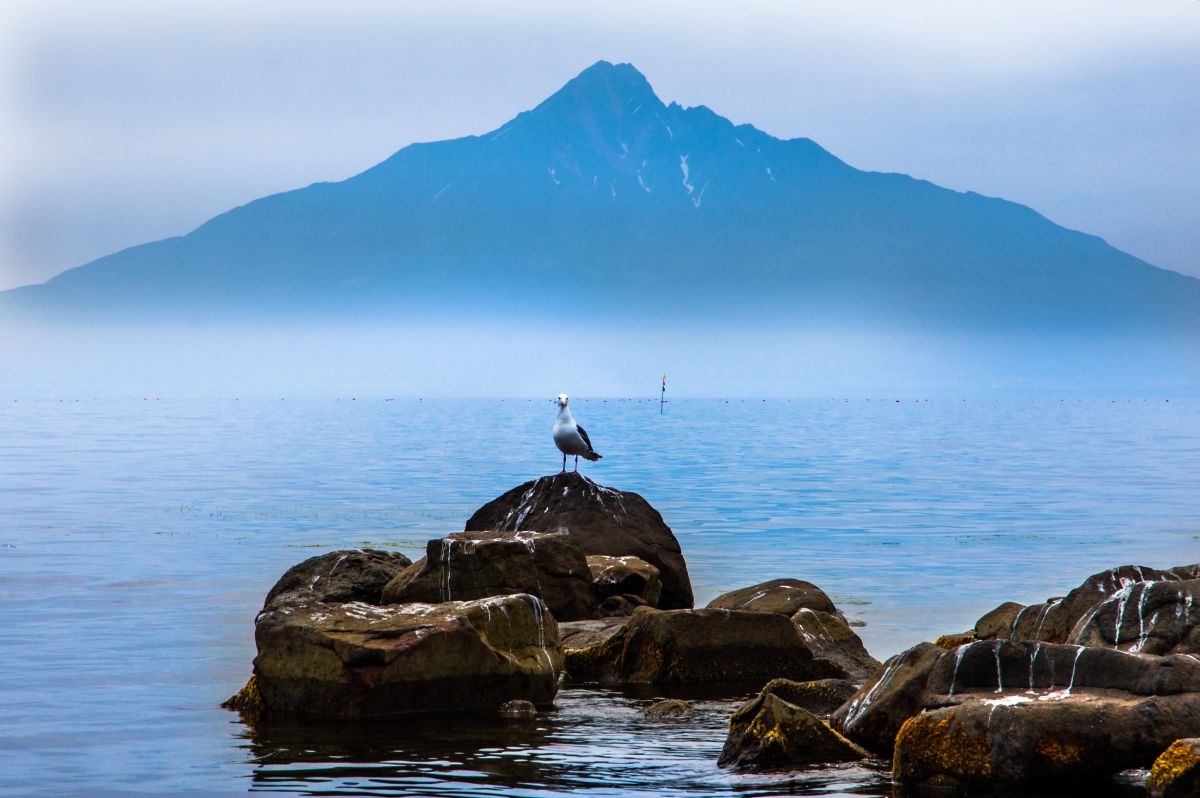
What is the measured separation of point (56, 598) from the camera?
23422 mm

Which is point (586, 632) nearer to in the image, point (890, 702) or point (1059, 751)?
point (890, 702)

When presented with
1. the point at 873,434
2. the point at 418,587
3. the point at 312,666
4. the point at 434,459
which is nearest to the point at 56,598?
the point at 418,587

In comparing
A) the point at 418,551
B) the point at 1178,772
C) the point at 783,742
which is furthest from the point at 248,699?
the point at 418,551

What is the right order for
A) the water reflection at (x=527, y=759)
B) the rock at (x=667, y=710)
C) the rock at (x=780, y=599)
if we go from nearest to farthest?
1. the water reflection at (x=527, y=759)
2. the rock at (x=667, y=710)
3. the rock at (x=780, y=599)

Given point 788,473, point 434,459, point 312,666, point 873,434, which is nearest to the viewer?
point 312,666

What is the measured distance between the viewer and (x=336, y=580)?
63.8 feet

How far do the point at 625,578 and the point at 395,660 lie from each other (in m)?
6.76

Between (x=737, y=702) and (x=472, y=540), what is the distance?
15.5 feet

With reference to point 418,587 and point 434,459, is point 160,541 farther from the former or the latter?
point 434,459

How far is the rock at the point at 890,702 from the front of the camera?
12445 mm

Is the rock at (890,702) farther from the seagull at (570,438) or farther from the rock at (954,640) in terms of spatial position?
the seagull at (570,438)

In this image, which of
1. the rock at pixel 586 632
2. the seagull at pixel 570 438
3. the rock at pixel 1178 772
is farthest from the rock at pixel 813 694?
the seagull at pixel 570 438

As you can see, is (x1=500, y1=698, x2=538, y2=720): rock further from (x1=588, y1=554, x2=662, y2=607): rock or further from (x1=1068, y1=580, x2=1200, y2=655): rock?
(x1=588, y1=554, x2=662, y2=607): rock

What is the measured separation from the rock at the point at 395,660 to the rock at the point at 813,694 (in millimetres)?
2387
